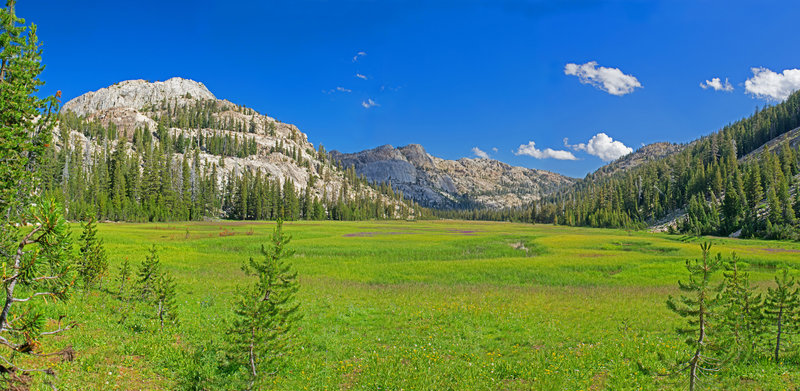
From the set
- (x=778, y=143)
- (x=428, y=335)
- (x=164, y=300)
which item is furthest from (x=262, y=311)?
(x=778, y=143)

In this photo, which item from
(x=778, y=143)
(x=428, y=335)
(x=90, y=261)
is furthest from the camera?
(x=778, y=143)

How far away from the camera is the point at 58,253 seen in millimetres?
4527

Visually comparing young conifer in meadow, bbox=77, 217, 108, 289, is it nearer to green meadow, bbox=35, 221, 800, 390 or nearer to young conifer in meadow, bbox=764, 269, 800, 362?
green meadow, bbox=35, 221, 800, 390

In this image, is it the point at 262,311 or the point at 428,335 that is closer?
the point at 262,311

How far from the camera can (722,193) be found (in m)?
116

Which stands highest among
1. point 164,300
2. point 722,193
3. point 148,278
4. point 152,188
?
point 722,193

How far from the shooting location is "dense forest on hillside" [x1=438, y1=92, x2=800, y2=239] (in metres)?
80.6

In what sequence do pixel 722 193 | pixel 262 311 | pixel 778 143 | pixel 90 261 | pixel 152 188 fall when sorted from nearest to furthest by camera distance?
pixel 262 311 < pixel 90 261 < pixel 152 188 < pixel 722 193 < pixel 778 143

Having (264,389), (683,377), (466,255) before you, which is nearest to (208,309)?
(264,389)

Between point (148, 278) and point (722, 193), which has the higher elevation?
point (722, 193)

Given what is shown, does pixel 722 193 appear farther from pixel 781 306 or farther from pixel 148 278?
pixel 148 278

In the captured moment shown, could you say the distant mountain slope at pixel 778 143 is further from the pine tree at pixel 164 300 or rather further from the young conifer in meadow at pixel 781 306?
the pine tree at pixel 164 300

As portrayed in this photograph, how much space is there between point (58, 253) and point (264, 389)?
732cm

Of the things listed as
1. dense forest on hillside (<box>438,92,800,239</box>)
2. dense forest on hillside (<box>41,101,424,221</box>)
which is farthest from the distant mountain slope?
dense forest on hillside (<box>41,101,424,221</box>)
